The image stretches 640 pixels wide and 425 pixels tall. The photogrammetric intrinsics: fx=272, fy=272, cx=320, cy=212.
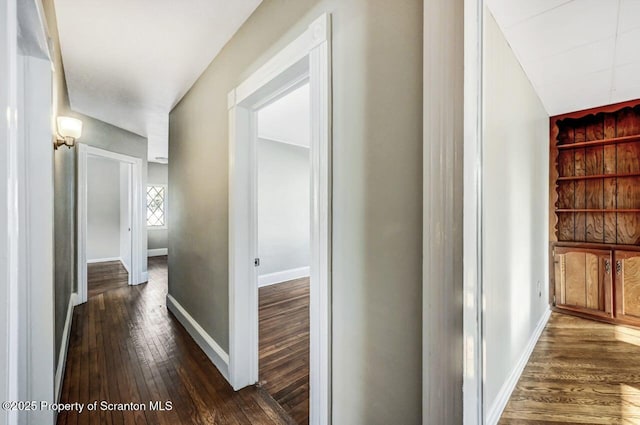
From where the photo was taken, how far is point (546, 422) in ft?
2.53

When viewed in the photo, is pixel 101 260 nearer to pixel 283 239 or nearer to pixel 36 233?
pixel 283 239

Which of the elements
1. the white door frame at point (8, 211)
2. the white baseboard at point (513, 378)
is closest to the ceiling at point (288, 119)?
the white door frame at point (8, 211)

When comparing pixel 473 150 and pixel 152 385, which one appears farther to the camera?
pixel 152 385

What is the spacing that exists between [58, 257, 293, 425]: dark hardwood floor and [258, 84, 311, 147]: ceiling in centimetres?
227

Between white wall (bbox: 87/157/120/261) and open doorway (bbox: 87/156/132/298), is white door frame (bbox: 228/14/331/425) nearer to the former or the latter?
open doorway (bbox: 87/156/132/298)

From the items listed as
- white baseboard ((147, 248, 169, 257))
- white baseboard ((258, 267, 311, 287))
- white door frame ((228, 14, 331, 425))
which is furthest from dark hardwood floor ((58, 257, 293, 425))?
white baseboard ((147, 248, 169, 257))

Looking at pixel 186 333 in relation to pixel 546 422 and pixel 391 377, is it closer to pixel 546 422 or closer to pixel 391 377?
pixel 391 377

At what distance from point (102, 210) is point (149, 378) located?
6.07 metres

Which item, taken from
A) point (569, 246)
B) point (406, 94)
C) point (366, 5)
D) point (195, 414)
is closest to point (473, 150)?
point (406, 94)

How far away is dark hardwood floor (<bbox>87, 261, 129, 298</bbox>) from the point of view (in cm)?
427

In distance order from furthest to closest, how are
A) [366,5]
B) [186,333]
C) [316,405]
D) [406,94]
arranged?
[186,333], [316,405], [366,5], [406,94]

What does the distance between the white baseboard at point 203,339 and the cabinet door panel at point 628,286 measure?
211 cm

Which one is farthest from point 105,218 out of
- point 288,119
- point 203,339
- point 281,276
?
point 203,339

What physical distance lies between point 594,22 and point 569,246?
58 cm
